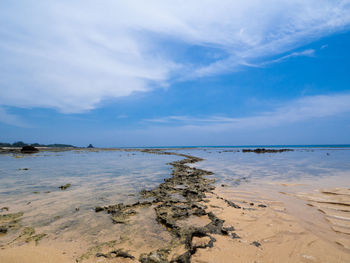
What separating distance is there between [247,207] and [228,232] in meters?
2.73

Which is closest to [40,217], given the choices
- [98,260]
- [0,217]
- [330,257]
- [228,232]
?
[0,217]

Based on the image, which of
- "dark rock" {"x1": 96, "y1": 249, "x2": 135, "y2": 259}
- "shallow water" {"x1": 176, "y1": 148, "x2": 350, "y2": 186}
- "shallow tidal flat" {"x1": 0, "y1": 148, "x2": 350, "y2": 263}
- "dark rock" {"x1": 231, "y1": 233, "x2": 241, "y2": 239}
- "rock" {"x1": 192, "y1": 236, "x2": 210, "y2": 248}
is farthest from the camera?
"shallow water" {"x1": 176, "y1": 148, "x2": 350, "y2": 186}

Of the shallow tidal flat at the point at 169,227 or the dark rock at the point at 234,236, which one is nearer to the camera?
the shallow tidal flat at the point at 169,227

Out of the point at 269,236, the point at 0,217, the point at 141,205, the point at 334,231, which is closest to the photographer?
the point at 269,236

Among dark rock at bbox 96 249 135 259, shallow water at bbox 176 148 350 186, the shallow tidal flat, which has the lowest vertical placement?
shallow water at bbox 176 148 350 186

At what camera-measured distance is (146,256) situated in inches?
137

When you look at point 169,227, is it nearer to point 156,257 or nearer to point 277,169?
point 156,257

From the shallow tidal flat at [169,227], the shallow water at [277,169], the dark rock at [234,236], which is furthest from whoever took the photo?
the shallow water at [277,169]

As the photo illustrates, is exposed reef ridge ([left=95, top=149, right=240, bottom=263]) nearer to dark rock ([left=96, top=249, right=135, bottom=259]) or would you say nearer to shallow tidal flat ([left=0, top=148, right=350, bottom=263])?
shallow tidal flat ([left=0, top=148, right=350, bottom=263])

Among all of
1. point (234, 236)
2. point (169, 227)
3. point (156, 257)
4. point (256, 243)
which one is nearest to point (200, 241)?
point (234, 236)

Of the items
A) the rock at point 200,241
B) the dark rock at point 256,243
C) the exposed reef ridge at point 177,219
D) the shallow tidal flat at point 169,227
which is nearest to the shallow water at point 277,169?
the shallow tidal flat at point 169,227

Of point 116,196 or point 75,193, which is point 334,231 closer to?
point 116,196

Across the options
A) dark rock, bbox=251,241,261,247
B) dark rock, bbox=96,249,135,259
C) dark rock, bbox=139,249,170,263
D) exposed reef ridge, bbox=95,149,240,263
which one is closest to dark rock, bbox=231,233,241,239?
exposed reef ridge, bbox=95,149,240,263

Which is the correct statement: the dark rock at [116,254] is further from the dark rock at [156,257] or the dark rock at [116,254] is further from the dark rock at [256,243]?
the dark rock at [256,243]
